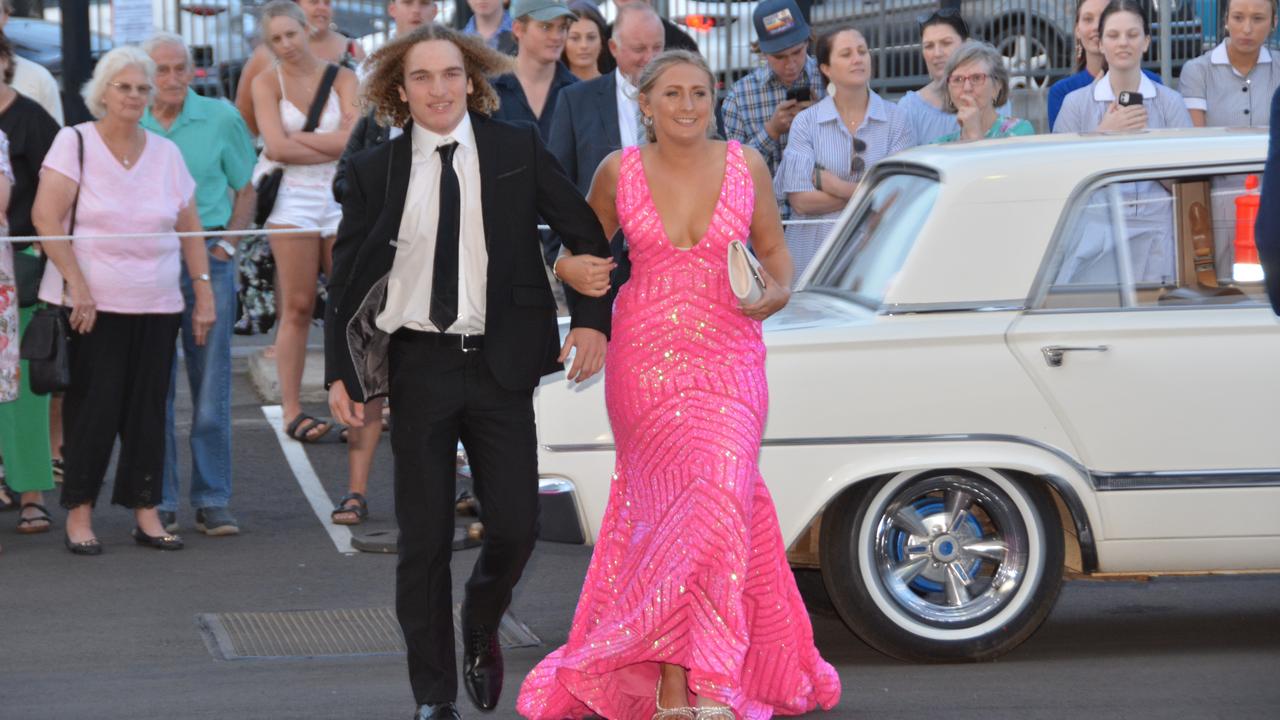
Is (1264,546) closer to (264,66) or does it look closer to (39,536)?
(39,536)

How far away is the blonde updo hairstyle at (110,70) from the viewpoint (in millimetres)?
8242

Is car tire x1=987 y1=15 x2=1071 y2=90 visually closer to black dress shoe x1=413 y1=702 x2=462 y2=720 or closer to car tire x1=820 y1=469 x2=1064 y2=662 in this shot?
car tire x1=820 y1=469 x2=1064 y2=662

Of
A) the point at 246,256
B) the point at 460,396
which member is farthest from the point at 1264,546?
the point at 246,256

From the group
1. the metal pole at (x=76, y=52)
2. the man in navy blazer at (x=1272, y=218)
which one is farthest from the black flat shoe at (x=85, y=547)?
the metal pole at (x=76, y=52)

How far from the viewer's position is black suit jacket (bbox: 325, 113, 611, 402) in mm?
5445

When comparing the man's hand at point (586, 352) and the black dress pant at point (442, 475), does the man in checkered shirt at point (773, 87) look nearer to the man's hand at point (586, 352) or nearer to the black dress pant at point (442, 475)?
the man's hand at point (586, 352)

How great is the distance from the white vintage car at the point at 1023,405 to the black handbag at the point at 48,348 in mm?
2725

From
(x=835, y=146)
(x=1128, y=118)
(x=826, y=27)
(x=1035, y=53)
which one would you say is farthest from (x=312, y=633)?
(x=826, y=27)

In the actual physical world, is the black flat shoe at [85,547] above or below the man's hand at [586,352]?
below

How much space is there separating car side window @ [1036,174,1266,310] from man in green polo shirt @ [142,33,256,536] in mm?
3959

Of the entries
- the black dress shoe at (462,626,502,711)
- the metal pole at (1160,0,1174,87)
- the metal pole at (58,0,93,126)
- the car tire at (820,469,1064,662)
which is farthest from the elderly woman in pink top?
the metal pole at (1160,0,1174,87)

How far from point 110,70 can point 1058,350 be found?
164 inches

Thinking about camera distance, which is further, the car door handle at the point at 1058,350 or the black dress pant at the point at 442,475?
the car door handle at the point at 1058,350

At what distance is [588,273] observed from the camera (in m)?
5.50
